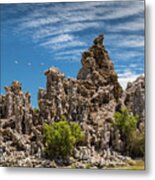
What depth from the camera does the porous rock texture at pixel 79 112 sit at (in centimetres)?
287

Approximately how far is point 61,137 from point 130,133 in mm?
335

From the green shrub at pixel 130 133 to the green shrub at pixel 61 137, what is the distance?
0.20m

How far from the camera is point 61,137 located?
9.55 ft

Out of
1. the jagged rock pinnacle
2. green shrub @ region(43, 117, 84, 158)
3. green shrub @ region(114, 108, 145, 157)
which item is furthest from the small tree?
the jagged rock pinnacle

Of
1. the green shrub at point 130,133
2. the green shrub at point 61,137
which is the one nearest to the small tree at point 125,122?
the green shrub at point 130,133

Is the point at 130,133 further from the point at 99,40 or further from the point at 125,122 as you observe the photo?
the point at 99,40

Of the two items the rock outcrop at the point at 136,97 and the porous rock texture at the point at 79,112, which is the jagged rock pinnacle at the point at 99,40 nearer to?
the porous rock texture at the point at 79,112

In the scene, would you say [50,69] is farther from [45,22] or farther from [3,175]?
[3,175]

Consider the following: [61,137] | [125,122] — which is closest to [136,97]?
[125,122]

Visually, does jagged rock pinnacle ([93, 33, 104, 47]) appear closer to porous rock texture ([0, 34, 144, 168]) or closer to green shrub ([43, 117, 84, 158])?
porous rock texture ([0, 34, 144, 168])

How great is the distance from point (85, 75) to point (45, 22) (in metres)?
0.33

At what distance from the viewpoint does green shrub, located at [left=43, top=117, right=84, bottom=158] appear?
2896mm

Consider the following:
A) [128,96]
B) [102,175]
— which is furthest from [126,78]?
[102,175]

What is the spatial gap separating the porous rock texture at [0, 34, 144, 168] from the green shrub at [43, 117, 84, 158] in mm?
27
